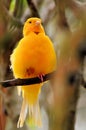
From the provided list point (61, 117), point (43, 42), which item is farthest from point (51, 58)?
point (61, 117)

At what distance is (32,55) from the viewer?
1.35 ft

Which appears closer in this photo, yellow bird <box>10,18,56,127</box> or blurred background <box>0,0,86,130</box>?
blurred background <box>0,0,86,130</box>

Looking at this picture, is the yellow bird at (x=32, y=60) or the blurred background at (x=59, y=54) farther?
the yellow bird at (x=32, y=60)

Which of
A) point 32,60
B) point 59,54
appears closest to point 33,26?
point 32,60

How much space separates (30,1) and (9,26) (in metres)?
0.08

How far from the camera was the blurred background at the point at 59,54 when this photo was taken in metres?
0.22

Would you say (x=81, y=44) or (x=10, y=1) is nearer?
(x=81, y=44)

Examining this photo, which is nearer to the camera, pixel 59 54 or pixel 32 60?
pixel 59 54

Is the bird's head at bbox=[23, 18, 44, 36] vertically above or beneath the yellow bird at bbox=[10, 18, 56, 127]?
above

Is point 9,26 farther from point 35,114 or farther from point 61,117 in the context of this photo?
point 61,117

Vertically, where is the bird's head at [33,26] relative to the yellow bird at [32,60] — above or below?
above

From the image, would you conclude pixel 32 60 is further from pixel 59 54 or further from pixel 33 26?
pixel 59 54

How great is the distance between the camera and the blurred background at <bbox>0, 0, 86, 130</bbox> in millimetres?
220

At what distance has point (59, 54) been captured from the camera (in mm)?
249
